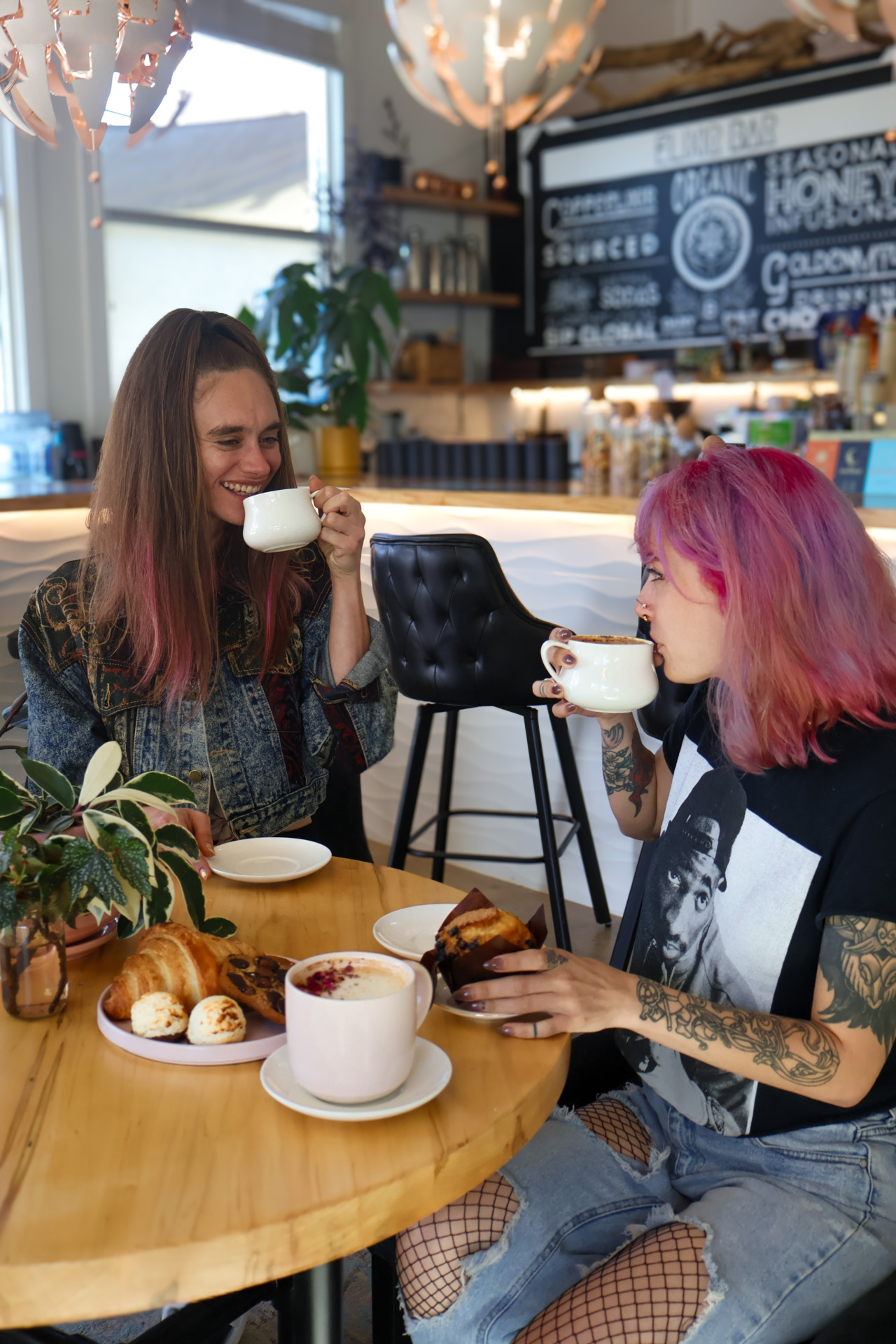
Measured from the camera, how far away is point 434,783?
3500 millimetres

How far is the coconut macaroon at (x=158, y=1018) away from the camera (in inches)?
34.4

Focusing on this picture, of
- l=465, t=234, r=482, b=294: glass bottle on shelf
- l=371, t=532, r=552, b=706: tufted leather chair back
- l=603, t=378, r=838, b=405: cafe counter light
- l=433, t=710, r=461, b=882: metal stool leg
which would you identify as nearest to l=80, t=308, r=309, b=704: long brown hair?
l=371, t=532, r=552, b=706: tufted leather chair back

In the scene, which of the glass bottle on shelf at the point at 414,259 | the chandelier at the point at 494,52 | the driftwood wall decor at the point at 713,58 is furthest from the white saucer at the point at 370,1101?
the glass bottle on shelf at the point at 414,259

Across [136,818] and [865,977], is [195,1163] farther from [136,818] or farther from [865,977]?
[865,977]

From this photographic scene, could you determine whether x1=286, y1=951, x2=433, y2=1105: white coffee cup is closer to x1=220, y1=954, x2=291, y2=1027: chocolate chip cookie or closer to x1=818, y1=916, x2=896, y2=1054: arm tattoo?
x1=220, y1=954, x2=291, y2=1027: chocolate chip cookie

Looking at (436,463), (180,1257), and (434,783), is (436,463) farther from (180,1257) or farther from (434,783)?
(180,1257)

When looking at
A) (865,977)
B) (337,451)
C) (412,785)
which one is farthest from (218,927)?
(337,451)

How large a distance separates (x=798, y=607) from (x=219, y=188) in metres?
5.42

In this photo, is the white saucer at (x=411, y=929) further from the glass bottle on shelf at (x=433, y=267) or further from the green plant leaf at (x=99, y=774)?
the glass bottle on shelf at (x=433, y=267)

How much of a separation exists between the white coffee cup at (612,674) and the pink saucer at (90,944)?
0.50m

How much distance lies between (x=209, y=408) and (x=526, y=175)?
230 inches

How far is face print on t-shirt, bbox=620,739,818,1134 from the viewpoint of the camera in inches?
42.1

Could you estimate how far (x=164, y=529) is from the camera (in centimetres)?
156

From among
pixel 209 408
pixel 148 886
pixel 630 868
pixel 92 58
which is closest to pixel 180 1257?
pixel 148 886
